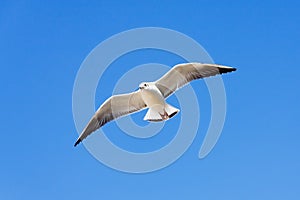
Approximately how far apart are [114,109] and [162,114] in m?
1.73

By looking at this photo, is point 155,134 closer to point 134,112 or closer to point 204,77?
point 134,112

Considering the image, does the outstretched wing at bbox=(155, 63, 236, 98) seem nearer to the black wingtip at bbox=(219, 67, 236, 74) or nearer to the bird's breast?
the black wingtip at bbox=(219, 67, 236, 74)

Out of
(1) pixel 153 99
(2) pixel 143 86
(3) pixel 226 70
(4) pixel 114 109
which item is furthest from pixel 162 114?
(3) pixel 226 70

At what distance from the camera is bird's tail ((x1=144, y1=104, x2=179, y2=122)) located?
1062 centimetres

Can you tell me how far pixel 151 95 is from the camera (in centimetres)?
1134

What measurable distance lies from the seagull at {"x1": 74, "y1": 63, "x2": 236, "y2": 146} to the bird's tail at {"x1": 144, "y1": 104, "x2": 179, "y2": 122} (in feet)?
0.28

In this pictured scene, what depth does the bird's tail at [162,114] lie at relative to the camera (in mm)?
10617

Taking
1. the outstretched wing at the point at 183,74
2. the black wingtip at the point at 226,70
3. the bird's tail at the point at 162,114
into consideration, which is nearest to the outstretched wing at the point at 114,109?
the outstretched wing at the point at 183,74

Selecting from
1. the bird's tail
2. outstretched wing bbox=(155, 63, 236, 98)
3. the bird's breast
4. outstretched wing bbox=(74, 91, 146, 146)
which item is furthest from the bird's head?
the bird's tail

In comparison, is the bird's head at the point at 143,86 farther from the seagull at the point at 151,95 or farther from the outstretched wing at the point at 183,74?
the outstretched wing at the point at 183,74

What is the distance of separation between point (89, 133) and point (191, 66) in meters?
3.15

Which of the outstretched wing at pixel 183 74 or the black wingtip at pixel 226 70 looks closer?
the black wingtip at pixel 226 70

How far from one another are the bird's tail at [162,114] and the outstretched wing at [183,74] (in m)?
0.94

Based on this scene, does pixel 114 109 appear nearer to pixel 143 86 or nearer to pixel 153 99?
pixel 143 86
